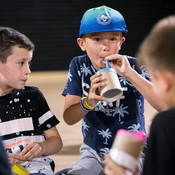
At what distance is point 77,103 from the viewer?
206 cm

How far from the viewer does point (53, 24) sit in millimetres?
9812

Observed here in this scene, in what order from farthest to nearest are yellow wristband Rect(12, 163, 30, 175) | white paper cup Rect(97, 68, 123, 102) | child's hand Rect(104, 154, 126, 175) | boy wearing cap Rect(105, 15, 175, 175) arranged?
yellow wristband Rect(12, 163, 30, 175) → white paper cup Rect(97, 68, 123, 102) → child's hand Rect(104, 154, 126, 175) → boy wearing cap Rect(105, 15, 175, 175)

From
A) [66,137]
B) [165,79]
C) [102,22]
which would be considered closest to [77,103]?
[102,22]

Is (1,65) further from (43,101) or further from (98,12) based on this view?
(98,12)

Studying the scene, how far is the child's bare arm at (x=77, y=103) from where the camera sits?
1710mm

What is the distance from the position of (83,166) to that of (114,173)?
35.8 inches

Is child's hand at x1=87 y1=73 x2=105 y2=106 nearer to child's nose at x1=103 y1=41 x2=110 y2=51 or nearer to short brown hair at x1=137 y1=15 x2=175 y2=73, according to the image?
child's nose at x1=103 y1=41 x2=110 y2=51

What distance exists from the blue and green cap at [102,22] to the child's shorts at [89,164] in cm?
63

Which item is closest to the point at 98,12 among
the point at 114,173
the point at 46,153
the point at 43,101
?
the point at 43,101

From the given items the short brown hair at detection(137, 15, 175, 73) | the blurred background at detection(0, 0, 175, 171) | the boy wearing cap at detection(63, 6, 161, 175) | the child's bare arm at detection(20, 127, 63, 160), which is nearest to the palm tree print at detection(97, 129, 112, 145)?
the boy wearing cap at detection(63, 6, 161, 175)

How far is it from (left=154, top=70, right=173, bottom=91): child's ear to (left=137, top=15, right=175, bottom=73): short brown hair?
14mm

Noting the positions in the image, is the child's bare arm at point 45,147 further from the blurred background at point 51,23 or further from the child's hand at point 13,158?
the blurred background at point 51,23

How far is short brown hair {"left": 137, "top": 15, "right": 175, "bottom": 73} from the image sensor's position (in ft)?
3.15

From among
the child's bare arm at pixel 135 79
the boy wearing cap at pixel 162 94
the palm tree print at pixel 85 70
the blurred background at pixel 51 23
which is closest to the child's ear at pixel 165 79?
the boy wearing cap at pixel 162 94
